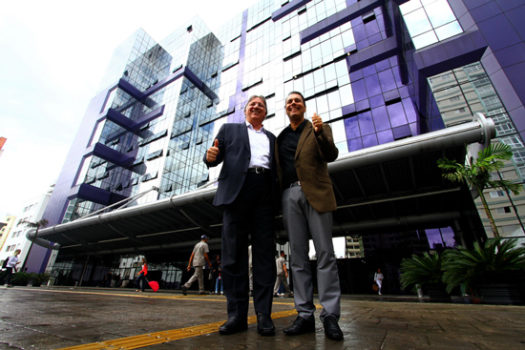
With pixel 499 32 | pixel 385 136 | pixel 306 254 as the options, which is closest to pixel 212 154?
pixel 306 254

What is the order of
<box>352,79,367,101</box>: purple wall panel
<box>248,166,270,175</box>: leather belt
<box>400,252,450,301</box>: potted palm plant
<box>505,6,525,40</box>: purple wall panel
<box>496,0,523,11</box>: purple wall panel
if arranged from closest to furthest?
<box>248,166,270,175</box>: leather belt
<box>400,252,450,301</box>: potted palm plant
<box>505,6,525,40</box>: purple wall panel
<box>496,0,523,11</box>: purple wall panel
<box>352,79,367,101</box>: purple wall panel

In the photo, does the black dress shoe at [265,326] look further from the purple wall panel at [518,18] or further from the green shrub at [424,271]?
the purple wall panel at [518,18]

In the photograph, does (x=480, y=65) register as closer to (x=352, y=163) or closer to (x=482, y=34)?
(x=482, y=34)

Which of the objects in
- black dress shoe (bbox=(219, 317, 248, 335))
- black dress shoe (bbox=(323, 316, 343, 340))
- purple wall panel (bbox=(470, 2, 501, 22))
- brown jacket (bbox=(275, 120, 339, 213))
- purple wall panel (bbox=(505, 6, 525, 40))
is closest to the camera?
black dress shoe (bbox=(323, 316, 343, 340))

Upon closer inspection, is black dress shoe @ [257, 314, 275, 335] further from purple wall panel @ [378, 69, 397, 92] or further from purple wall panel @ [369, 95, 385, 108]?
purple wall panel @ [378, 69, 397, 92]

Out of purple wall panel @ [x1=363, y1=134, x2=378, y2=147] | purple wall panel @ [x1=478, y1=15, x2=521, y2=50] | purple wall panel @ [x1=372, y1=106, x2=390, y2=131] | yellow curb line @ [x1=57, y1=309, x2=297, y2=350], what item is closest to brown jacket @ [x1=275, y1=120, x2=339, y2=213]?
yellow curb line @ [x1=57, y1=309, x2=297, y2=350]

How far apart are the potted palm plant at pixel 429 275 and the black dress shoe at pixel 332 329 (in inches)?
289

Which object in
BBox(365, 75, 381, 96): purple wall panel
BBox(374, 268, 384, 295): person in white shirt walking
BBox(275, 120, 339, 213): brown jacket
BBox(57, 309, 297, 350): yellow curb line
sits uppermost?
BBox(365, 75, 381, 96): purple wall panel

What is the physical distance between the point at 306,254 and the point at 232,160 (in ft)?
3.21

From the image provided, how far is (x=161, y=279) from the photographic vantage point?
19.3 m

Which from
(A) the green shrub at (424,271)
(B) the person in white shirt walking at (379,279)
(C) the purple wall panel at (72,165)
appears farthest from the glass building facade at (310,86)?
(A) the green shrub at (424,271)

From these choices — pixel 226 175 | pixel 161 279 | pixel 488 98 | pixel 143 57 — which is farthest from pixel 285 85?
pixel 143 57

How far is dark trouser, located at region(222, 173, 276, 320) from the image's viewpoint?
67.3 inches

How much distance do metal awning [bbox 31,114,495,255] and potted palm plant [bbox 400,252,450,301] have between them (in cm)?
306
